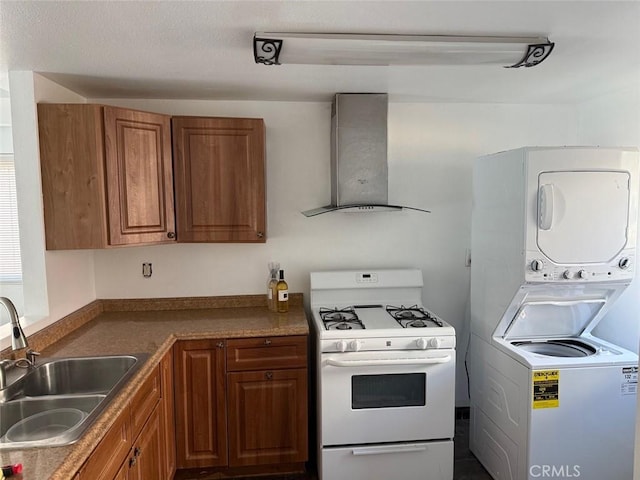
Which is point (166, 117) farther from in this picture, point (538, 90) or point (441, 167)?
point (538, 90)

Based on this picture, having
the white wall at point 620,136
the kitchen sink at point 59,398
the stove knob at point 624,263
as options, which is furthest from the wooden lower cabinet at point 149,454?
the white wall at point 620,136

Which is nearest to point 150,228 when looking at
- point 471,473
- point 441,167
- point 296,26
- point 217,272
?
point 217,272

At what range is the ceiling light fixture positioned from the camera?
1657 mm

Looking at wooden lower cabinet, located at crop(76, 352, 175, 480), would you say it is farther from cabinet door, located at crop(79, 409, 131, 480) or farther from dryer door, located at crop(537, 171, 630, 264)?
dryer door, located at crop(537, 171, 630, 264)

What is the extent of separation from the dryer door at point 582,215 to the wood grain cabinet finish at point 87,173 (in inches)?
82.6

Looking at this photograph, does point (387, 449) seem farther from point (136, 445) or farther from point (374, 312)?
point (136, 445)

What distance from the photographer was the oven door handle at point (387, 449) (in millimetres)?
2316

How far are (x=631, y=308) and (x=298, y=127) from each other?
2.29 metres

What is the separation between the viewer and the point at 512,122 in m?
3.00

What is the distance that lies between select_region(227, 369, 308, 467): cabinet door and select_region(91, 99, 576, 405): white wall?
2.22 ft

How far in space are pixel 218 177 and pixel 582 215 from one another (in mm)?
1931

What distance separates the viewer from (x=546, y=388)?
2.09 m

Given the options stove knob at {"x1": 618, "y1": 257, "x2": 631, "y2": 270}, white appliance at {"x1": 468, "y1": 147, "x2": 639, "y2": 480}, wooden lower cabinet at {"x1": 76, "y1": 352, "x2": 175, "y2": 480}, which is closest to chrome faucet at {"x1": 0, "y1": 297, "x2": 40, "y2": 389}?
wooden lower cabinet at {"x1": 76, "y1": 352, "x2": 175, "y2": 480}

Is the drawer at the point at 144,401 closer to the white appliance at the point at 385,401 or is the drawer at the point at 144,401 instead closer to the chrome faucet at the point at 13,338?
the chrome faucet at the point at 13,338
